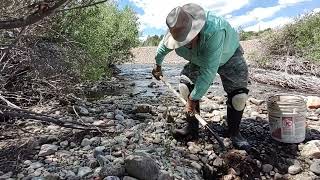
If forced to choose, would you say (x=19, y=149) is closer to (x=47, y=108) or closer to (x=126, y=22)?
(x=47, y=108)

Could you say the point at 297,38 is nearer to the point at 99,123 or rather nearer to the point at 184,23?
the point at 99,123

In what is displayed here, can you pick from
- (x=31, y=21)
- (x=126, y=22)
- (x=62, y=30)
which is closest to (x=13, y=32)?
(x=62, y=30)

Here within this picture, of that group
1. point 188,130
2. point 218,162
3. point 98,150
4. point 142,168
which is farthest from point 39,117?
point 218,162

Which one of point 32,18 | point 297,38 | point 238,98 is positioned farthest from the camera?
point 297,38

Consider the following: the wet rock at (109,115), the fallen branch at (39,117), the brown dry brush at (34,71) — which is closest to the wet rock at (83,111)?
the wet rock at (109,115)

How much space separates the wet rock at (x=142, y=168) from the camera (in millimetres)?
3164

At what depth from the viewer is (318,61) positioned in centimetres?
994

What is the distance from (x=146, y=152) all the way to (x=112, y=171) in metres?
0.54

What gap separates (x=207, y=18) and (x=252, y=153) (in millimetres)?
1428

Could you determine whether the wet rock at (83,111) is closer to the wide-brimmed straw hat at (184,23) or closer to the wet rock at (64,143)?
the wet rock at (64,143)

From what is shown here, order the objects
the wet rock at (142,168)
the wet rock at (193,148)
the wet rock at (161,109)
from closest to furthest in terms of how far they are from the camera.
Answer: the wet rock at (142,168), the wet rock at (193,148), the wet rock at (161,109)

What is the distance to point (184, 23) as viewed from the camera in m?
3.47

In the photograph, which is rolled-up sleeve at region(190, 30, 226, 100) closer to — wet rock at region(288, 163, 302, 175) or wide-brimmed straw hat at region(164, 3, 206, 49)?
wide-brimmed straw hat at region(164, 3, 206, 49)

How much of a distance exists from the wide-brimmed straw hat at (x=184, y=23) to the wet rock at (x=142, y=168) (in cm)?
101
